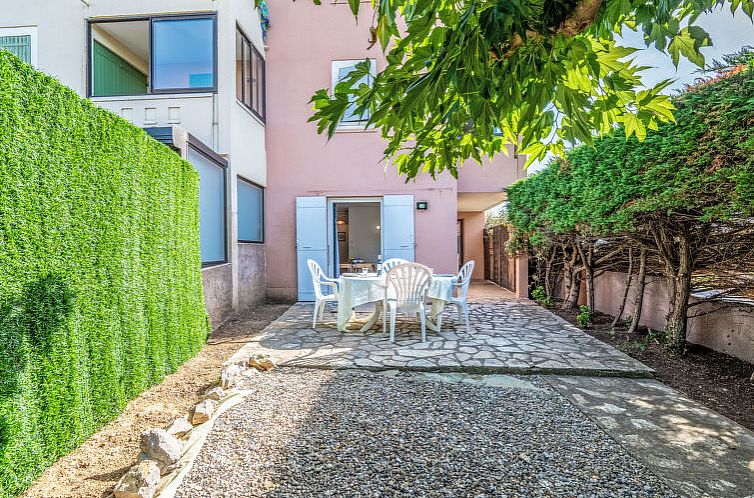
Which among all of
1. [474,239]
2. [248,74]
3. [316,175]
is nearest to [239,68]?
[248,74]

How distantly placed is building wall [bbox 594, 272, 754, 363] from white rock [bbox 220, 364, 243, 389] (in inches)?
190

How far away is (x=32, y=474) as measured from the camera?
2045 mm

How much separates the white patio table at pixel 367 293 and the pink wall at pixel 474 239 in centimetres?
823

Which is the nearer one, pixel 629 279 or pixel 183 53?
pixel 629 279

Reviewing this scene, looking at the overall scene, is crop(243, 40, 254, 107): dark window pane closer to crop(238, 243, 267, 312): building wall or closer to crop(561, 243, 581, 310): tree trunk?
crop(238, 243, 267, 312): building wall

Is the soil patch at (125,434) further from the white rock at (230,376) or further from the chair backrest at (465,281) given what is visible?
the chair backrest at (465,281)

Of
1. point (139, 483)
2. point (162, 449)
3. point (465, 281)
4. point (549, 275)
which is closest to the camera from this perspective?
point (139, 483)

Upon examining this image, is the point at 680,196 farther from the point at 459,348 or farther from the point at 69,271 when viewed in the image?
the point at 69,271

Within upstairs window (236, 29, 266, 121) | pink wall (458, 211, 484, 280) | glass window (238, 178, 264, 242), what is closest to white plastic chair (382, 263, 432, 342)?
glass window (238, 178, 264, 242)

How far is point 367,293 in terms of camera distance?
5203 mm

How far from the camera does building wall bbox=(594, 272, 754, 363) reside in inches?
150

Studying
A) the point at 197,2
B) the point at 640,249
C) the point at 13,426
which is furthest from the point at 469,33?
the point at 197,2

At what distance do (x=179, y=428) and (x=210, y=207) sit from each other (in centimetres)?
397

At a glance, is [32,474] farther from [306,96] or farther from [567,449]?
[306,96]
